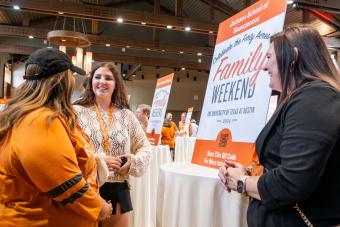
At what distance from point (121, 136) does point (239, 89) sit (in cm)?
76

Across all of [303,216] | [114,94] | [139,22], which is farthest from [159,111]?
[139,22]

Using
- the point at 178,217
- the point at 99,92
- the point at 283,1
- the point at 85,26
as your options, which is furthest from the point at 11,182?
the point at 85,26

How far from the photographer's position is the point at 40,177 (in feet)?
3.85

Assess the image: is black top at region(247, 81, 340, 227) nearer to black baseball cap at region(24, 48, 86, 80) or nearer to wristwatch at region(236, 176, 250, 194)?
wristwatch at region(236, 176, 250, 194)

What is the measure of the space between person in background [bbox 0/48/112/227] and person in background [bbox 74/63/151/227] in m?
0.60

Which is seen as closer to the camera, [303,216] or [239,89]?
[303,216]

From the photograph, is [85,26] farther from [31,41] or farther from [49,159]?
[49,159]

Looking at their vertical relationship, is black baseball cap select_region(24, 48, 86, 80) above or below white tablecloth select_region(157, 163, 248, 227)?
above

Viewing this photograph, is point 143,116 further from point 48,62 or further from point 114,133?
point 48,62

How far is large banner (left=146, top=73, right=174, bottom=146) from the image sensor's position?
4586 mm

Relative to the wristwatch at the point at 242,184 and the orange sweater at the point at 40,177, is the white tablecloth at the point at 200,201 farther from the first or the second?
the orange sweater at the point at 40,177

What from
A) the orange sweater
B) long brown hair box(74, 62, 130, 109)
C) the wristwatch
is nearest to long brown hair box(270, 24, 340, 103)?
the wristwatch

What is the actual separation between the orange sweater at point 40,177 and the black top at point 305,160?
0.67m

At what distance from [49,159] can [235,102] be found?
3.36 ft
